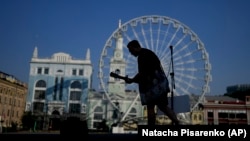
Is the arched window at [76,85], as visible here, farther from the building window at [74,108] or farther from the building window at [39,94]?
the building window at [39,94]

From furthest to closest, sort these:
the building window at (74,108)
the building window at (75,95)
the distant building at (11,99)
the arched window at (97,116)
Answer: the arched window at (97,116), the building window at (75,95), the building window at (74,108), the distant building at (11,99)

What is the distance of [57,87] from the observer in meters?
69.9

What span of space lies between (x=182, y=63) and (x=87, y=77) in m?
33.3

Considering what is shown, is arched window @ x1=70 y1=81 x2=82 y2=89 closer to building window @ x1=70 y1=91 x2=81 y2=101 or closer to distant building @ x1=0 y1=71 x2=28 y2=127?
building window @ x1=70 y1=91 x2=81 y2=101

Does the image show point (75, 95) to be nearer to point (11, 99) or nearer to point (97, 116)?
point (97, 116)

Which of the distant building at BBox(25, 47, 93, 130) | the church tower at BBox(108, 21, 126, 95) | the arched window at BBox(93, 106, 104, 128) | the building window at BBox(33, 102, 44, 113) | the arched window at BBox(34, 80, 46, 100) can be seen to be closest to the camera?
the distant building at BBox(25, 47, 93, 130)

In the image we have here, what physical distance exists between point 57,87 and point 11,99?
10.5 metres

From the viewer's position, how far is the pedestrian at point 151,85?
5520mm

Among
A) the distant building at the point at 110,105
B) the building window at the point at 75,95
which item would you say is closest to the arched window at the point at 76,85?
the building window at the point at 75,95

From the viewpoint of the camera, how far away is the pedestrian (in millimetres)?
5520

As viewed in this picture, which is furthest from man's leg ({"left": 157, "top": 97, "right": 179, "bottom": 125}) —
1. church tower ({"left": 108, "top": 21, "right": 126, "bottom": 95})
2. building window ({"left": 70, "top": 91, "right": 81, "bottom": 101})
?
building window ({"left": 70, "top": 91, "right": 81, "bottom": 101})

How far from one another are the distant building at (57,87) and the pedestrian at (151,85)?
6192cm

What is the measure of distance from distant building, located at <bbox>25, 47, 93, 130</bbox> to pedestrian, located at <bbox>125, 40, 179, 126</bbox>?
61923 mm

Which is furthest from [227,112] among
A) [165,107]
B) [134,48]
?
[134,48]
